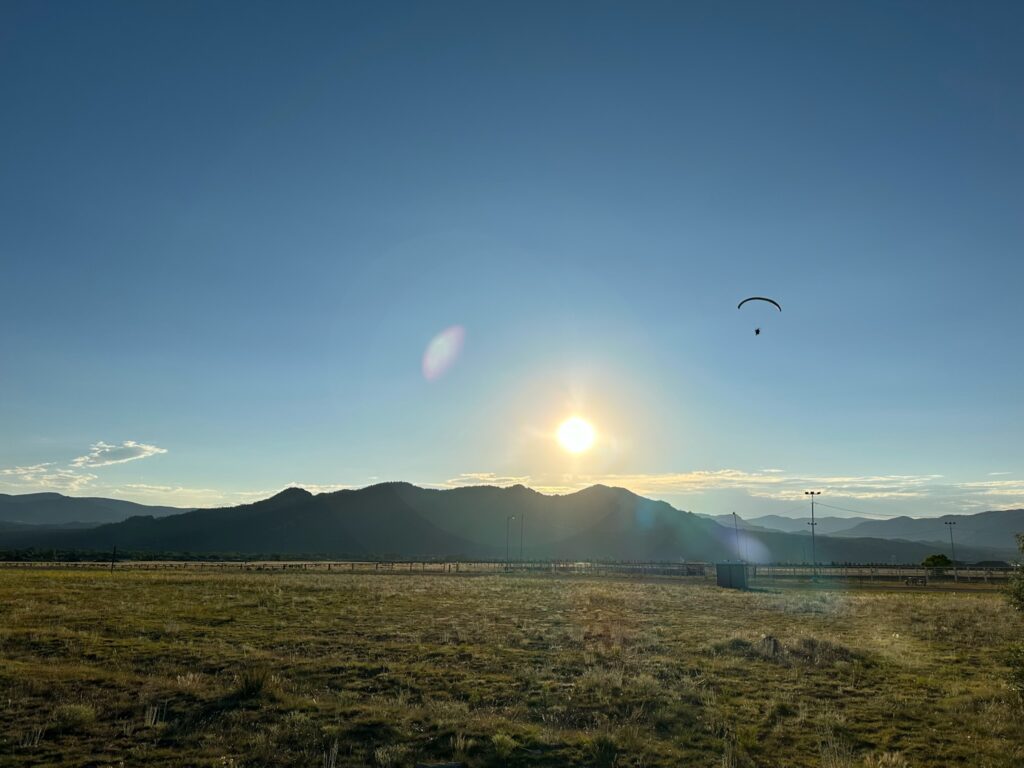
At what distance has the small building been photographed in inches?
2689

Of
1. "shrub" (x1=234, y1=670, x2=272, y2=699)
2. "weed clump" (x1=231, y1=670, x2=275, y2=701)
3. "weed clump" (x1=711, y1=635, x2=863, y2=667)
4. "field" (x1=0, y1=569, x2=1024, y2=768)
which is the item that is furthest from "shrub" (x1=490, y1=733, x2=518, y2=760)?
"weed clump" (x1=711, y1=635, x2=863, y2=667)

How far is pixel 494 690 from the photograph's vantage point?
20125 millimetres

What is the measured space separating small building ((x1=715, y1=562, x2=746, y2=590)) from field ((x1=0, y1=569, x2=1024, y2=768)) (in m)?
31.3

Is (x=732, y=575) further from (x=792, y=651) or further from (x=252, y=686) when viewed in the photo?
(x=252, y=686)

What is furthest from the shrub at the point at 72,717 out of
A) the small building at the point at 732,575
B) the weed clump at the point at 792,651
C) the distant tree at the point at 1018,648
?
the small building at the point at 732,575

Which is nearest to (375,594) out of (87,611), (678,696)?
(87,611)

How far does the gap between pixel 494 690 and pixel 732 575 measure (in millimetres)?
55305

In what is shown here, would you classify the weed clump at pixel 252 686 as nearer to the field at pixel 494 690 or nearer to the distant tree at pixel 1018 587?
the field at pixel 494 690

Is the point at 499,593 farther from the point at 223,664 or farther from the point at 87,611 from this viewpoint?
the point at 223,664

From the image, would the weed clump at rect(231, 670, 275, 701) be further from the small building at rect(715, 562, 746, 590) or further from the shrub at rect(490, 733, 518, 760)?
the small building at rect(715, 562, 746, 590)

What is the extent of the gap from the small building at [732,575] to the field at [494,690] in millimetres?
31330

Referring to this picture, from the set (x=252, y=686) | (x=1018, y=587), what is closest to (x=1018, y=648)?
(x=1018, y=587)

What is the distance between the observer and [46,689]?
18.8 metres

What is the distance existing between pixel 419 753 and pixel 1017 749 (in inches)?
525
